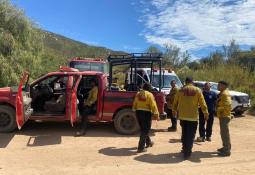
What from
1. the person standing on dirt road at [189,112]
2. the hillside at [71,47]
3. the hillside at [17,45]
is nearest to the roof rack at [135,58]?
the person standing on dirt road at [189,112]

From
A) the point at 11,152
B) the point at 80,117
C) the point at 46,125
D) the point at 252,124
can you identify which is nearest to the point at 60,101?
the point at 80,117

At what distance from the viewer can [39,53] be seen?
2473cm

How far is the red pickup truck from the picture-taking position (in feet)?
39.1

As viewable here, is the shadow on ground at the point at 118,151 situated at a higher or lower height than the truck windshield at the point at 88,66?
lower

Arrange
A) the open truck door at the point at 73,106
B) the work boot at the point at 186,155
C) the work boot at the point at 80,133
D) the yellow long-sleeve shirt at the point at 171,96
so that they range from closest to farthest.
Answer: the work boot at the point at 186,155 < the open truck door at the point at 73,106 < the work boot at the point at 80,133 < the yellow long-sleeve shirt at the point at 171,96

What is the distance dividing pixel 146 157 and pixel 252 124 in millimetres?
Result: 7958

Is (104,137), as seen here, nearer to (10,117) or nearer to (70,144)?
(70,144)

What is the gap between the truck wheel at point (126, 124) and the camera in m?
12.5

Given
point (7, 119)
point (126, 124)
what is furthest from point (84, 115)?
point (7, 119)

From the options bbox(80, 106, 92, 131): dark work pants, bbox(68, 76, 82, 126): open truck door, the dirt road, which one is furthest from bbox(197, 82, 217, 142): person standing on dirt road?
bbox(68, 76, 82, 126): open truck door

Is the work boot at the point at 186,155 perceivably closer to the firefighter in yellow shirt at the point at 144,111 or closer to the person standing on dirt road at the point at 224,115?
the person standing on dirt road at the point at 224,115

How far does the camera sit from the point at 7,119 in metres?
11.9

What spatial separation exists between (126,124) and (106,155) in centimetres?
281

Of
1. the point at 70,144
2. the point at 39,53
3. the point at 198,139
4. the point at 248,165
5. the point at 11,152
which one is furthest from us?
the point at 39,53
